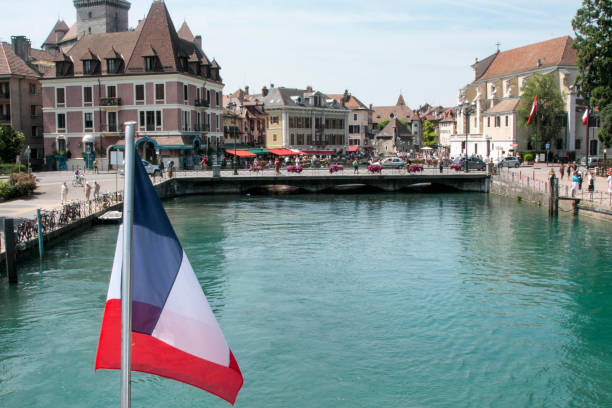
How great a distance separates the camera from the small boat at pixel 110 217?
3958 centimetres

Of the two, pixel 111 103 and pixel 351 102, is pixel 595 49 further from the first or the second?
pixel 351 102

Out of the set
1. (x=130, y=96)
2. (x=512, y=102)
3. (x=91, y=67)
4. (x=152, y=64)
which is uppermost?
(x=91, y=67)

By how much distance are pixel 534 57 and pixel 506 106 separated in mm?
9676

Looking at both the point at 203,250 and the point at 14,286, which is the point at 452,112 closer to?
the point at 203,250

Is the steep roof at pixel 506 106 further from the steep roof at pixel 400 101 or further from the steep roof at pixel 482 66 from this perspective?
the steep roof at pixel 400 101

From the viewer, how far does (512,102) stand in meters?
92.9

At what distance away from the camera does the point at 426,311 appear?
22469 millimetres

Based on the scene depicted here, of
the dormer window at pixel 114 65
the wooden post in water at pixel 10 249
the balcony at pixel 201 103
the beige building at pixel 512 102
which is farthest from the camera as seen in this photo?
the beige building at pixel 512 102

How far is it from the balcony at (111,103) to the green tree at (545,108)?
52.4 meters

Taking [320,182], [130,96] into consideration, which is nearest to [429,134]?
[320,182]

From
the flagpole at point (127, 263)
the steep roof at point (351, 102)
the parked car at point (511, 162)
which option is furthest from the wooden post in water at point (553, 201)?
the steep roof at point (351, 102)

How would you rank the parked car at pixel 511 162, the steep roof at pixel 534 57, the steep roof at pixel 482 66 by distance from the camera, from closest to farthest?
the parked car at pixel 511 162, the steep roof at pixel 534 57, the steep roof at pixel 482 66

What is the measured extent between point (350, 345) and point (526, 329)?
6.19 metres

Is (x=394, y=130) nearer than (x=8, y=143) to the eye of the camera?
No
